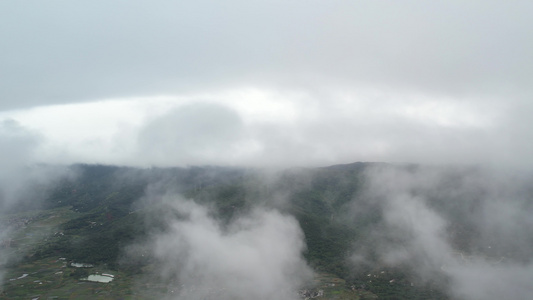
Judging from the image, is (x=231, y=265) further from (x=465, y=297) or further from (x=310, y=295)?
(x=465, y=297)

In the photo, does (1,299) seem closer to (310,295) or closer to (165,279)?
(165,279)

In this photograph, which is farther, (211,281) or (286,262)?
(286,262)

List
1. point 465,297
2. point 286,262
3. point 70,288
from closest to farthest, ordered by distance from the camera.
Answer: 1. point 465,297
2. point 70,288
3. point 286,262

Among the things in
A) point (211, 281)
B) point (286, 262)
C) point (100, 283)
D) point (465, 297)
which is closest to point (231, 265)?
point (211, 281)

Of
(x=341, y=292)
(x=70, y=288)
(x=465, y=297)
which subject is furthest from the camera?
(x=70, y=288)

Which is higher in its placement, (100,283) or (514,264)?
(514,264)

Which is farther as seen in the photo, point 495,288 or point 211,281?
point 211,281

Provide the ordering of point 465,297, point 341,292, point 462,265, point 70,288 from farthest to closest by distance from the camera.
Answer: point 462,265 → point 70,288 → point 341,292 → point 465,297

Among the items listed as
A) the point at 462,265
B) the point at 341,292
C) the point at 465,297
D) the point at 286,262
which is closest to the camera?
the point at 465,297

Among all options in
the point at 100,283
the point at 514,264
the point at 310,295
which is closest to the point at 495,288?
the point at 514,264
